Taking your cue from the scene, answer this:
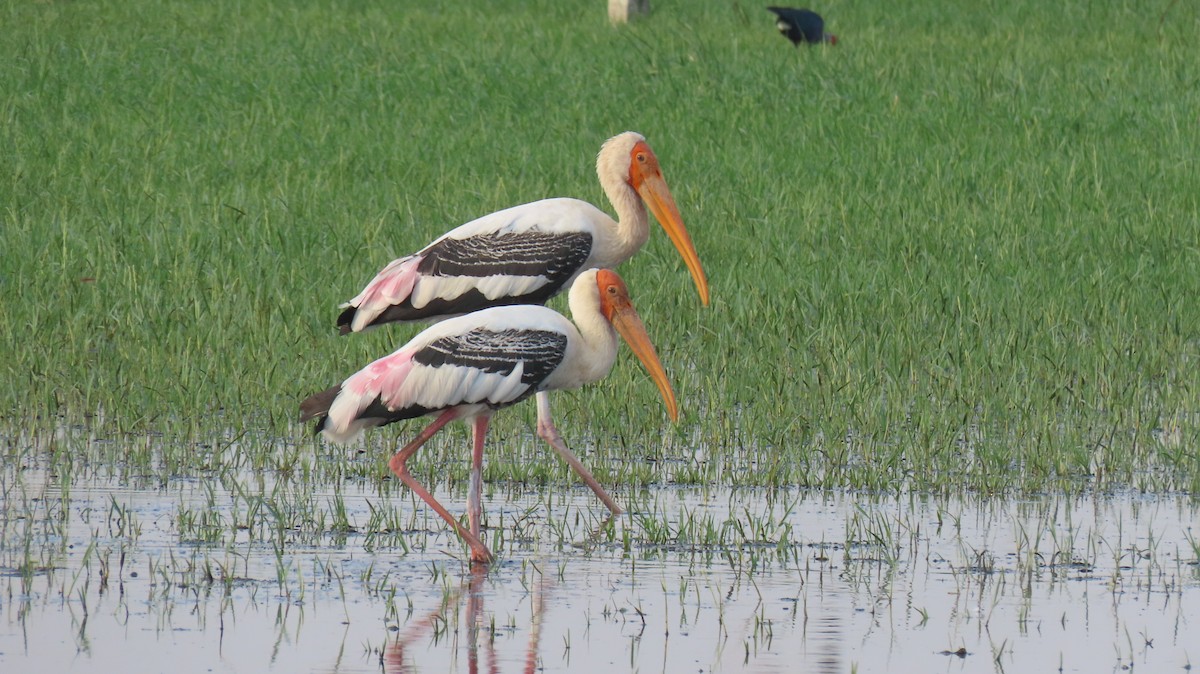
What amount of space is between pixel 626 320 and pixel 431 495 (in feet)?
3.03

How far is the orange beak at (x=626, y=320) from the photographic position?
21.4ft

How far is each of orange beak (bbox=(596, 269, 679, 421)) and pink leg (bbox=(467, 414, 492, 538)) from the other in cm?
53

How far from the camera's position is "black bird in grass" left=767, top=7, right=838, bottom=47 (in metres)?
17.6

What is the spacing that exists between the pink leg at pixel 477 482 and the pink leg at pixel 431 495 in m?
0.05

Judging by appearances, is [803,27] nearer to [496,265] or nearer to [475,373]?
[496,265]

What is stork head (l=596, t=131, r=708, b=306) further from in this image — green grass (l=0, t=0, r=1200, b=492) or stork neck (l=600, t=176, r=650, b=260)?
green grass (l=0, t=0, r=1200, b=492)

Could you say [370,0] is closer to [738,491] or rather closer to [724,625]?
[738,491]

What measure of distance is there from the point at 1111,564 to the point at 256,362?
346cm

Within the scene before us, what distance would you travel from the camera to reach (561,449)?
→ 21.7 feet

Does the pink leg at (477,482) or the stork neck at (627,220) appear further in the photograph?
the stork neck at (627,220)

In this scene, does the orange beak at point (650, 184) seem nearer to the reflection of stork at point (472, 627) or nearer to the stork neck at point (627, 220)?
the stork neck at point (627, 220)

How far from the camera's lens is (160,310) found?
8.56m

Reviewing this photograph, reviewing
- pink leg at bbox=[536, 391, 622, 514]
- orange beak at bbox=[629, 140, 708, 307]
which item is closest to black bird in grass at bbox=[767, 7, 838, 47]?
orange beak at bbox=[629, 140, 708, 307]

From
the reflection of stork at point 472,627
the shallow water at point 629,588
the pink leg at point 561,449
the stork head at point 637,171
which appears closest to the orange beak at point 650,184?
the stork head at point 637,171
